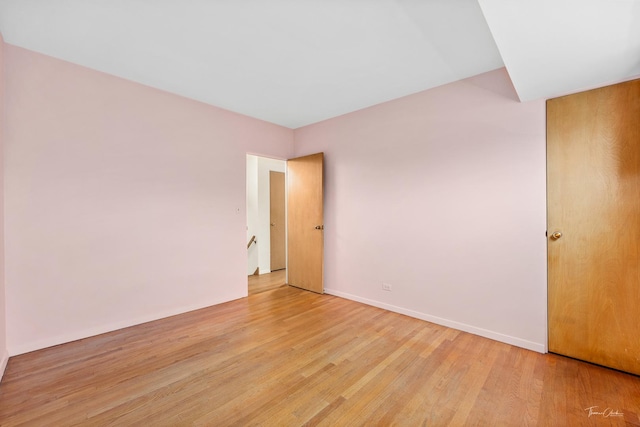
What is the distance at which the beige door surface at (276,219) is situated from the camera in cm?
580

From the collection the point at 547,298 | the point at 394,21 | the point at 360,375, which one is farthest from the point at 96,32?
the point at 547,298

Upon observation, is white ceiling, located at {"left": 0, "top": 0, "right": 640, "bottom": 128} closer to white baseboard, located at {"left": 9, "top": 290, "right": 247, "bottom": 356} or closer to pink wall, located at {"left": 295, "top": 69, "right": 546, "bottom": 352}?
pink wall, located at {"left": 295, "top": 69, "right": 546, "bottom": 352}

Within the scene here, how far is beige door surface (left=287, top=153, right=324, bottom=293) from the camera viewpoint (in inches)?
162

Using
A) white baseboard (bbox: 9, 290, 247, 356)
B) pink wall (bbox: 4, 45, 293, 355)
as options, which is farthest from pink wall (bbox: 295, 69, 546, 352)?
white baseboard (bbox: 9, 290, 247, 356)

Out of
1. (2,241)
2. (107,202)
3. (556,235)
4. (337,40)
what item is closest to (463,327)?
(556,235)

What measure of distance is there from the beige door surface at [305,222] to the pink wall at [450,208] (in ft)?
0.87

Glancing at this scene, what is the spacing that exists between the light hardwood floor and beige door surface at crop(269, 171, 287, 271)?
2.96 meters

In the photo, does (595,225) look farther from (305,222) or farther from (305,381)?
(305,222)

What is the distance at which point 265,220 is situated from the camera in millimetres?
5664

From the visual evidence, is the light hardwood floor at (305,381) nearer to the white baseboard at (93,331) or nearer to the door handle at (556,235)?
the white baseboard at (93,331)

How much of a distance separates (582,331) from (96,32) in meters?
4.71

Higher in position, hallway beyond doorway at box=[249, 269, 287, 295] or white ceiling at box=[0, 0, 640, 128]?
white ceiling at box=[0, 0, 640, 128]

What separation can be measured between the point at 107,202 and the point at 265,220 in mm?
3077

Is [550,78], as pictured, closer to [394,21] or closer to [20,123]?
[394,21]
